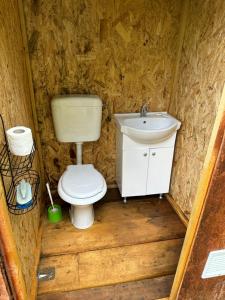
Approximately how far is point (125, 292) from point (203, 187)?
0.94 m

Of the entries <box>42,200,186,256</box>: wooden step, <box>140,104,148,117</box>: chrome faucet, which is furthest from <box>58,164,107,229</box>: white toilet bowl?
<box>140,104,148,117</box>: chrome faucet

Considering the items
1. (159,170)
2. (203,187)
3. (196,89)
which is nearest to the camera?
(203,187)

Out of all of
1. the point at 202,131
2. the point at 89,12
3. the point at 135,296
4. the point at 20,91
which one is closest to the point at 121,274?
the point at 135,296

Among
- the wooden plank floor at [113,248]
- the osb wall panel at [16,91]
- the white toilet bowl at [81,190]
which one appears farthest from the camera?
the white toilet bowl at [81,190]

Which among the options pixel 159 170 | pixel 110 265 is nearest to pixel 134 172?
pixel 159 170

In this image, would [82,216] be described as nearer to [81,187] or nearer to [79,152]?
[81,187]

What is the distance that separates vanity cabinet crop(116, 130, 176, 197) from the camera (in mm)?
1926

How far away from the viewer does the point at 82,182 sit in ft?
5.66

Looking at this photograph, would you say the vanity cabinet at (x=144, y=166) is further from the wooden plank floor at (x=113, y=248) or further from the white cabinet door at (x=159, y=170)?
the wooden plank floor at (x=113, y=248)

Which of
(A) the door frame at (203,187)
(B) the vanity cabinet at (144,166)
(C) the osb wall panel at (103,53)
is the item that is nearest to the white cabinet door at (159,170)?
(B) the vanity cabinet at (144,166)

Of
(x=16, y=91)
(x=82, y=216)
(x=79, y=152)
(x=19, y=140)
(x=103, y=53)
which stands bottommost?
(x=82, y=216)

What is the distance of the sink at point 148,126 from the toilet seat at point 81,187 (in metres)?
0.46

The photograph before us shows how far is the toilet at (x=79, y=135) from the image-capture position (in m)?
1.67

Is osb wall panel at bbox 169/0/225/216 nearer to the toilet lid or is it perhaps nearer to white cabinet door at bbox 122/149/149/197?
white cabinet door at bbox 122/149/149/197
